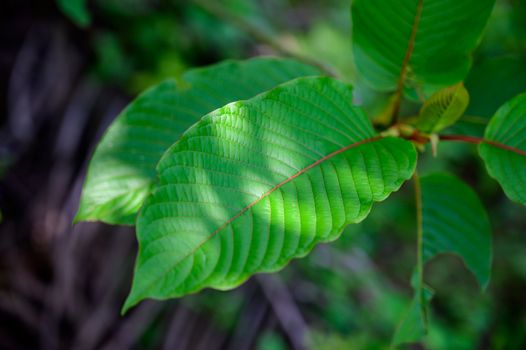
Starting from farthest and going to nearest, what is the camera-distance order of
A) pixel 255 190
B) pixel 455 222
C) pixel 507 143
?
pixel 455 222
pixel 507 143
pixel 255 190

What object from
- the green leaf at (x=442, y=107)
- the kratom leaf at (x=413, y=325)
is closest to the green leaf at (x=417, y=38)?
the green leaf at (x=442, y=107)

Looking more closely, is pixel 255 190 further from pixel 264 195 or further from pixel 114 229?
pixel 114 229

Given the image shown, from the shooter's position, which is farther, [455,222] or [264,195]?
[455,222]

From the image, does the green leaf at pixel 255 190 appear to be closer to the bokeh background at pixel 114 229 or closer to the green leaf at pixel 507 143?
the green leaf at pixel 507 143

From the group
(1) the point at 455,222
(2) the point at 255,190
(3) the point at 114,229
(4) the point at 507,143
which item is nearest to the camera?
(2) the point at 255,190

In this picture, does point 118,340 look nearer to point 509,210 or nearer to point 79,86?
point 79,86

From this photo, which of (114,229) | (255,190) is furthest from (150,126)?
(114,229)
